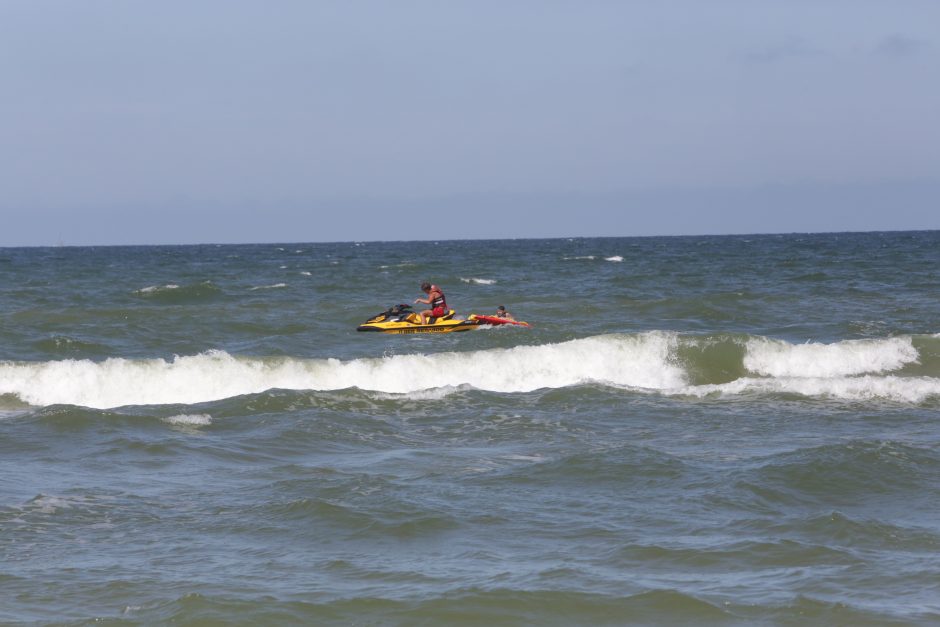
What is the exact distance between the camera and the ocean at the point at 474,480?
709cm

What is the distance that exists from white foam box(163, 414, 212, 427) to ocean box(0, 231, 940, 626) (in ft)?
0.43

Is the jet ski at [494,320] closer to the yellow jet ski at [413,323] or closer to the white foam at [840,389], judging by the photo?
the yellow jet ski at [413,323]

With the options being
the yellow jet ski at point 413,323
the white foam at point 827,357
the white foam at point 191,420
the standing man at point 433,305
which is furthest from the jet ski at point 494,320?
the white foam at point 191,420

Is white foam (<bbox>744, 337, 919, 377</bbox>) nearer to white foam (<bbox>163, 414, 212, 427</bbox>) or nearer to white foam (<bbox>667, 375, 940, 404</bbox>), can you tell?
white foam (<bbox>667, 375, 940, 404</bbox>)

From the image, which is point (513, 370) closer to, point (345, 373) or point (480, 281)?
point (345, 373)

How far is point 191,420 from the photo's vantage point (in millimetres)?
13828

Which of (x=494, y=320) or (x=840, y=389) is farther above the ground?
(x=494, y=320)

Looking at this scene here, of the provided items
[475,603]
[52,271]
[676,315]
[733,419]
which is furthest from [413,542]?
[52,271]

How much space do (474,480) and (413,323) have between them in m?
14.9

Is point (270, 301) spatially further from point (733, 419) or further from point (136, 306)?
point (733, 419)

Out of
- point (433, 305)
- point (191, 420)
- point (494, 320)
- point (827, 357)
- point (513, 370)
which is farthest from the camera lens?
point (433, 305)

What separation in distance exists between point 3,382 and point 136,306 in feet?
42.2

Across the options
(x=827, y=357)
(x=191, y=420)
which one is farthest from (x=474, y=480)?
(x=827, y=357)

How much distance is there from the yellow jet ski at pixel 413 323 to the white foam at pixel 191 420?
10.8m
